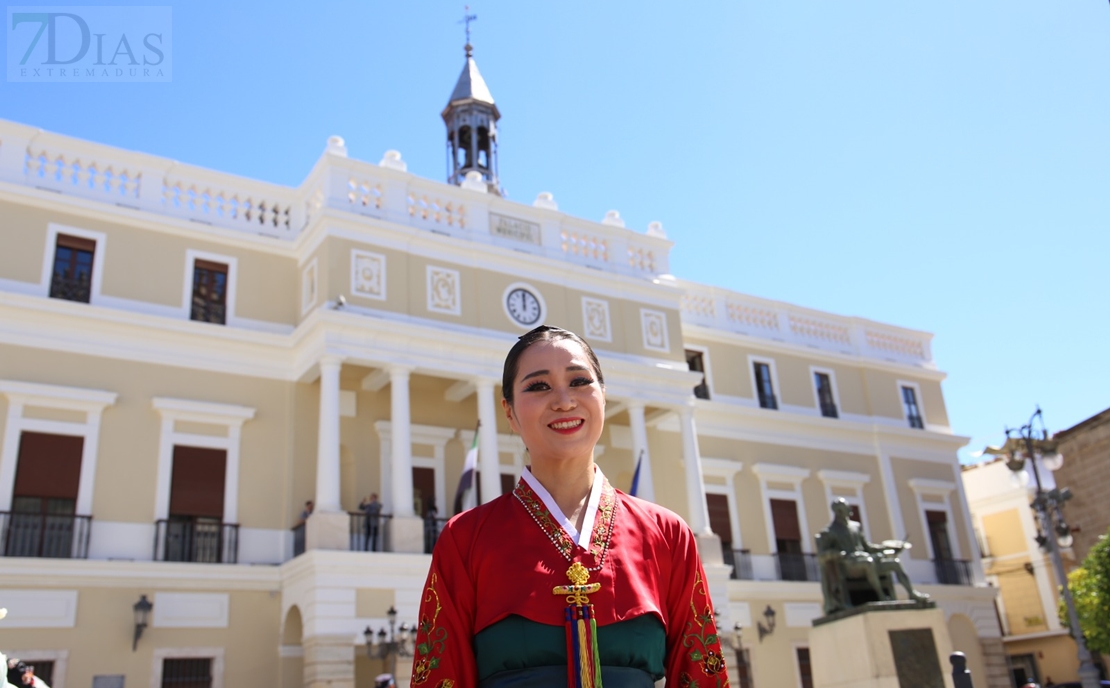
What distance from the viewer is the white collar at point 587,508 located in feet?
7.83

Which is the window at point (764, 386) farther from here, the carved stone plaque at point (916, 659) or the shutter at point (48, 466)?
the shutter at point (48, 466)

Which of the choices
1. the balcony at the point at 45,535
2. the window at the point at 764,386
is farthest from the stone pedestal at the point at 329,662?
the window at the point at 764,386

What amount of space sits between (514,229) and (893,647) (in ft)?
39.6

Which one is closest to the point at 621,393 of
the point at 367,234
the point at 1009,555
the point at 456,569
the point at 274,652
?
the point at 367,234

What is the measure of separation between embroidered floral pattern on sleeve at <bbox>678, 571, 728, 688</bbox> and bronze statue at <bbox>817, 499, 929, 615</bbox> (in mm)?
9587

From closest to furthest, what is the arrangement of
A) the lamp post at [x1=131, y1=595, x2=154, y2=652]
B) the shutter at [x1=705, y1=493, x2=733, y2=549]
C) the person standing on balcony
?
1. the lamp post at [x1=131, y1=595, x2=154, y2=652]
2. the person standing on balcony
3. the shutter at [x1=705, y1=493, x2=733, y2=549]

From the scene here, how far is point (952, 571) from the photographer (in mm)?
24344

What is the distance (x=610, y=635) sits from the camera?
226 centimetres

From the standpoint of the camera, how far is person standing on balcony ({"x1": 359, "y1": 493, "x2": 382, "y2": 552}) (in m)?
15.9

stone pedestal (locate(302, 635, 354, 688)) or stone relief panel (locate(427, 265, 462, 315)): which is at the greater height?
stone relief panel (locate(427, 265, 462, 315))

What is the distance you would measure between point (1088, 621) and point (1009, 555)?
48.3ft

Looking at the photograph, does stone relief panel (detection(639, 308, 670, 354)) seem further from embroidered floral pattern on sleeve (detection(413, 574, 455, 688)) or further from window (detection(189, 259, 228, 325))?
embroidered floral pattern on sleeve (detection(413, 574, 455, 688))

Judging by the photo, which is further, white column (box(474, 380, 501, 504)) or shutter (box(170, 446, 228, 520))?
white column (box(474, 380, 501, 504))

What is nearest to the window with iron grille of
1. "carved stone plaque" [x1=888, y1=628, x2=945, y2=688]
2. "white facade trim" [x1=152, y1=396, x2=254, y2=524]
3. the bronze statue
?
"white facade trim" [x1=152, y1=396, x2=254, y2=524]
